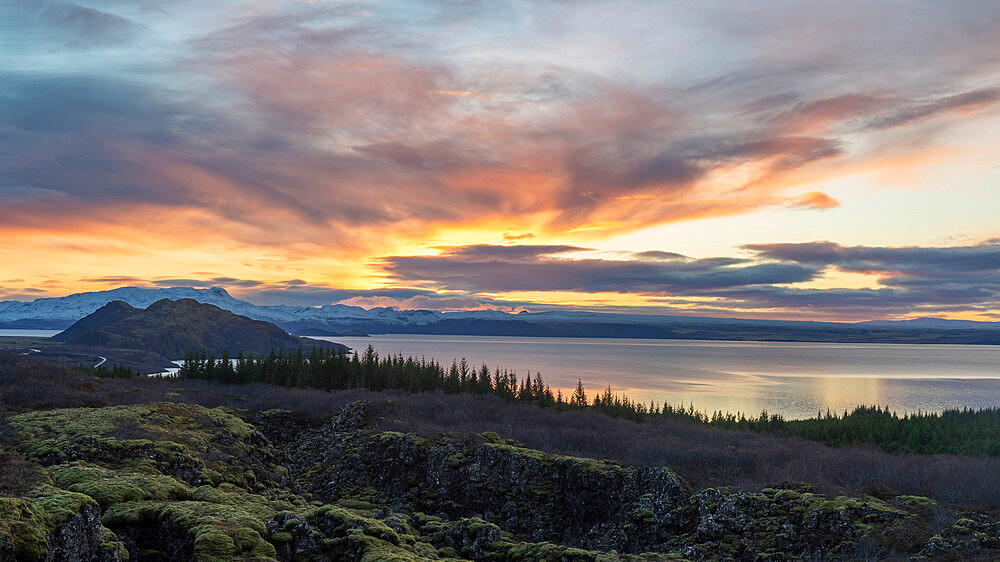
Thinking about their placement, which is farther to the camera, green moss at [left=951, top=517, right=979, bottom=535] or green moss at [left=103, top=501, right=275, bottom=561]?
green moss at [left=951, top=517, right=979, bottom=535]

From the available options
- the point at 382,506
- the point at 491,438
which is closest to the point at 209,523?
the point at 382,506

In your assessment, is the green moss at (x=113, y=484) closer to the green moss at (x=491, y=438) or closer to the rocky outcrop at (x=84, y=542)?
the rocky outcrop at (x=84, y=542)

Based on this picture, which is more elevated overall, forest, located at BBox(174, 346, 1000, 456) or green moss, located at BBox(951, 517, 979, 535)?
green moss, located at BBox(951, 517, 979, 535)

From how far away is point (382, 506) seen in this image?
92.8 feet

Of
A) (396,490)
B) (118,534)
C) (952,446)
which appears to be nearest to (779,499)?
(396,490)

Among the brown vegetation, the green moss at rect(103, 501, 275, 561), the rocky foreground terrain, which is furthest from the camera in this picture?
the brown vegetation

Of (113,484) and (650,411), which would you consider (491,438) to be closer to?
(113,484)

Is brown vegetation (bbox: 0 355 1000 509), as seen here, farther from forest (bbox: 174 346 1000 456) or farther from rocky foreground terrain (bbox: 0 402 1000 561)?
forest (bbox: 174 346 1000 456)

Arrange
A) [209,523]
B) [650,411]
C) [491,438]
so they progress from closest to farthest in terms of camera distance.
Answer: [209,523] < [491,438] < [650,411]

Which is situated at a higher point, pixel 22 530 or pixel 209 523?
pixel 22 530

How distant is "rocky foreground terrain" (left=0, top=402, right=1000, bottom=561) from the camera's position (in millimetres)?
13719

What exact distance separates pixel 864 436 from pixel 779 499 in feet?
195

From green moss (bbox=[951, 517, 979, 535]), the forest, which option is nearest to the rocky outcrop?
green moss (bbox=[951, 517, 979, 535])

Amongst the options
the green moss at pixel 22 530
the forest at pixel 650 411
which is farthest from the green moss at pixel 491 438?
the forest at pixel 650 411
